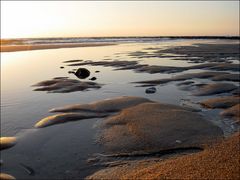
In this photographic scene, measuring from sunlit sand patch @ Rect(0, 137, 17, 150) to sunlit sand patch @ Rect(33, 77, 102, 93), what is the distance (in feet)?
21.5

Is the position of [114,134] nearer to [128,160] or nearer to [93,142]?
[93,142]

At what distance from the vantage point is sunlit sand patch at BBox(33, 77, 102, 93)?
14.7 m

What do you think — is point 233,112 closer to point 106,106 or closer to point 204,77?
point 106,106

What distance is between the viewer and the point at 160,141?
287 inches

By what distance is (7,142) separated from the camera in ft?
24.9

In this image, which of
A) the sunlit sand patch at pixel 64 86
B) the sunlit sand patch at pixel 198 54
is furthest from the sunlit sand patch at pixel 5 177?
the sunlit sand patch at pixel 198 54

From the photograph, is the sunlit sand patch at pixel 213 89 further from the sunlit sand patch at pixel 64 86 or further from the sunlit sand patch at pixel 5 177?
the sunlit sand patch at pixel 5 177

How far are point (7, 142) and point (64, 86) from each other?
794cm

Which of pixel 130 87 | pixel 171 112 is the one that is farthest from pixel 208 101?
pixel 130 87

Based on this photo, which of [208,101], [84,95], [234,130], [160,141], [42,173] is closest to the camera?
[42,173]

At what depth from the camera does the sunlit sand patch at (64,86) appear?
578 inches

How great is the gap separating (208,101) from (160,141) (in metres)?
4.51

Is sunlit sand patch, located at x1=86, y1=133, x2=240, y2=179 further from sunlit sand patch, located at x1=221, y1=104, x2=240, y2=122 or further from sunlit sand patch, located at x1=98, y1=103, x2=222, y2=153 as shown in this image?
sunlit sand patch, located at x1=221, y1=104, x2=240, y2=122

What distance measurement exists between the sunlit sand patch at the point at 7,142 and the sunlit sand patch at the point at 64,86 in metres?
6.55
